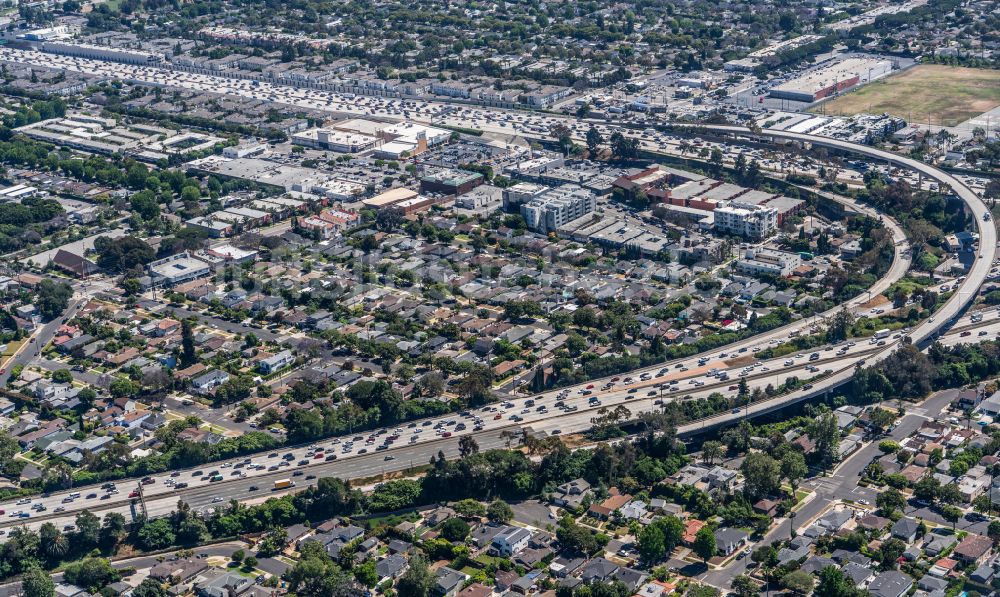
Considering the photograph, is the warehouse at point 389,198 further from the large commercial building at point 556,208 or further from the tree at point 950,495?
the tree at point 950,495

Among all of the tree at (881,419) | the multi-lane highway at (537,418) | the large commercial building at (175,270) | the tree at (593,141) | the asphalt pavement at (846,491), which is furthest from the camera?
the tree at (593,141)

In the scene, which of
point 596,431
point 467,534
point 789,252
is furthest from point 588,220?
point 467,534

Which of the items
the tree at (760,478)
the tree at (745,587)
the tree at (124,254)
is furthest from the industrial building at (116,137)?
the tree at (745,587)

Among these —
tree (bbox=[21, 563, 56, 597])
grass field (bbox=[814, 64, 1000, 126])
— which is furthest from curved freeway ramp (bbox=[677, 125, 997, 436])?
tree (bbox=[21, 563, 56, 597])

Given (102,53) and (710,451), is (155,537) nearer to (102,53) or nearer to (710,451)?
(710,451)

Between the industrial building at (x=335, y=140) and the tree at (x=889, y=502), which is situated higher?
the industrial building at (x=335, y=140)

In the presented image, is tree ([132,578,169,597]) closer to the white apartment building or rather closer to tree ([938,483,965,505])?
tree ([938,483,965,505])

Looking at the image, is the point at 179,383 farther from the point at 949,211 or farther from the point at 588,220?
the point at 949,211
